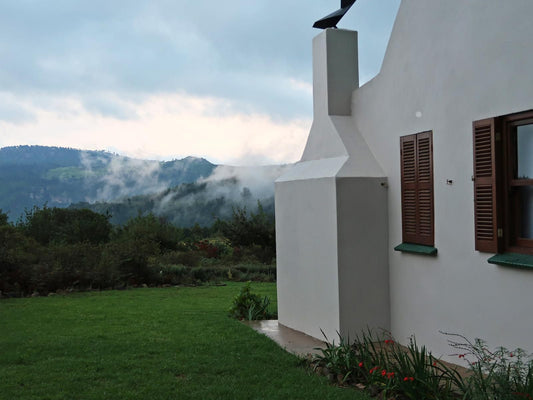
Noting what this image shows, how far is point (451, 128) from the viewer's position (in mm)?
5742

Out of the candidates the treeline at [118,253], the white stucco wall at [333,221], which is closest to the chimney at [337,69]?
the white stucco wall at [333,221]

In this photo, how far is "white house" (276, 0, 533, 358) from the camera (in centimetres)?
495

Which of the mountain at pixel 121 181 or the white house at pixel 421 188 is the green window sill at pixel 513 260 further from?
the mountain at pixel 121 181

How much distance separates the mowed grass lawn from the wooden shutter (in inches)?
76.5

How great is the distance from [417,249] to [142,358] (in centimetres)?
345

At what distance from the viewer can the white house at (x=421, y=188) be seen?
495 centimetres

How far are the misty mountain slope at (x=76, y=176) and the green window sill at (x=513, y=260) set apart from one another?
147 ft

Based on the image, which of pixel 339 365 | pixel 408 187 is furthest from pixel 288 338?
pixel 408 187

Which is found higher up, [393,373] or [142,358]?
[393,373]

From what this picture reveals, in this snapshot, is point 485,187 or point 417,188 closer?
point 485,187

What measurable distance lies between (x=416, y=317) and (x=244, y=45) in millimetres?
6715

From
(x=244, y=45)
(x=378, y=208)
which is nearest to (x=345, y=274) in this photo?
(x=378, y=208)

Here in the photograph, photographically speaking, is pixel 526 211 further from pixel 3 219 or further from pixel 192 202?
pixel 192 202

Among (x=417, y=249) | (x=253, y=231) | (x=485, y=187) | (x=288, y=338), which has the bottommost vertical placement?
(x=288, y=338)
